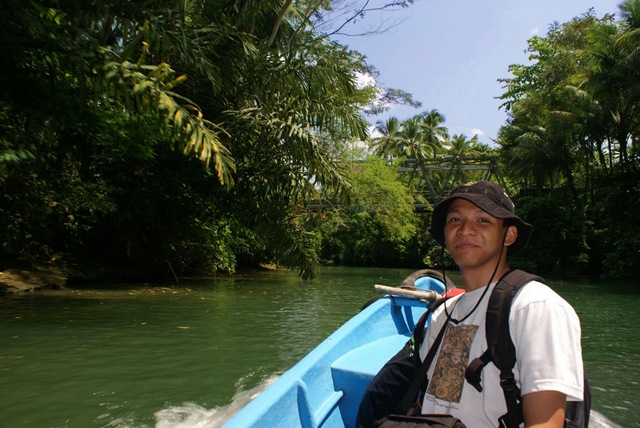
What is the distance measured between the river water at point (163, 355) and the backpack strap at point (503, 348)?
2828 mm

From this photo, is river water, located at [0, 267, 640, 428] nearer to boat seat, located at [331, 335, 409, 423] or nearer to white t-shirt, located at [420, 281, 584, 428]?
boat seat, located at [331, 335, 409, 423]

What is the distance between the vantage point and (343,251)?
49.3m

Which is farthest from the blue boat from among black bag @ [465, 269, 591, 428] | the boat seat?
black bag @ [465, 269, 591, 428]

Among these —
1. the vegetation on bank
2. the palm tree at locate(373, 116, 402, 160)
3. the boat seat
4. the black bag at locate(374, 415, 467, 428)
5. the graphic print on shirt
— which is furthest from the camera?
the palm tree at locate(373, 116, 402, 160)

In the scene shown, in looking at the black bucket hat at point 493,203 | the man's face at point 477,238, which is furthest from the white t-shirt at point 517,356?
the black bucket hat at point 493,203

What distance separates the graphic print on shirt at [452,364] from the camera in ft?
5.29

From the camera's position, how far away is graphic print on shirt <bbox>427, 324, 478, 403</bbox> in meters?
1.61

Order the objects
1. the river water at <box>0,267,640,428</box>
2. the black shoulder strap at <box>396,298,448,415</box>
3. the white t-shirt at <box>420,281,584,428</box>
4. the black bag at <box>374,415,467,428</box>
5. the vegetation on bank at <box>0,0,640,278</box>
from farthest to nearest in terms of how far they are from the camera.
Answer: the vegetation on bank at <box>0,0,640,278</box>
the river water at <box>0,267,640,428</box>
the black shoulder strap at <box>396,298,448,415</box>
the black bag at <box>374,415,467,428</box>
the white t-shirt at <box>420,281,584,428</box>

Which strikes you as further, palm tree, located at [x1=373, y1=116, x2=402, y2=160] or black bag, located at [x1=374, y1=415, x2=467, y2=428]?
palm tree, located at [x1=373, y1=116, x2=402, y2=160]

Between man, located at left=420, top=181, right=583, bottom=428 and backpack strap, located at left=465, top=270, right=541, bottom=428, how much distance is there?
23mm

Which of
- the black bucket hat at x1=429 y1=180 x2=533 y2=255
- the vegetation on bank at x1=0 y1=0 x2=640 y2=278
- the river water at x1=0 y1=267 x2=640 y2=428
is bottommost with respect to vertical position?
the river water at x1=0 y1=267 x2=640 y2=428

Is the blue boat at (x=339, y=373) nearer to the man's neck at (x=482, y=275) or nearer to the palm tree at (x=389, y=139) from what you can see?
the man's neck at (x=482, y=275)

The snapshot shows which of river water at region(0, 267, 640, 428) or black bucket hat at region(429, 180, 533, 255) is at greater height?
black bucket hat at region(429, 180, 533, 255)

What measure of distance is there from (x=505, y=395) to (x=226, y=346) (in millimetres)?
5313
